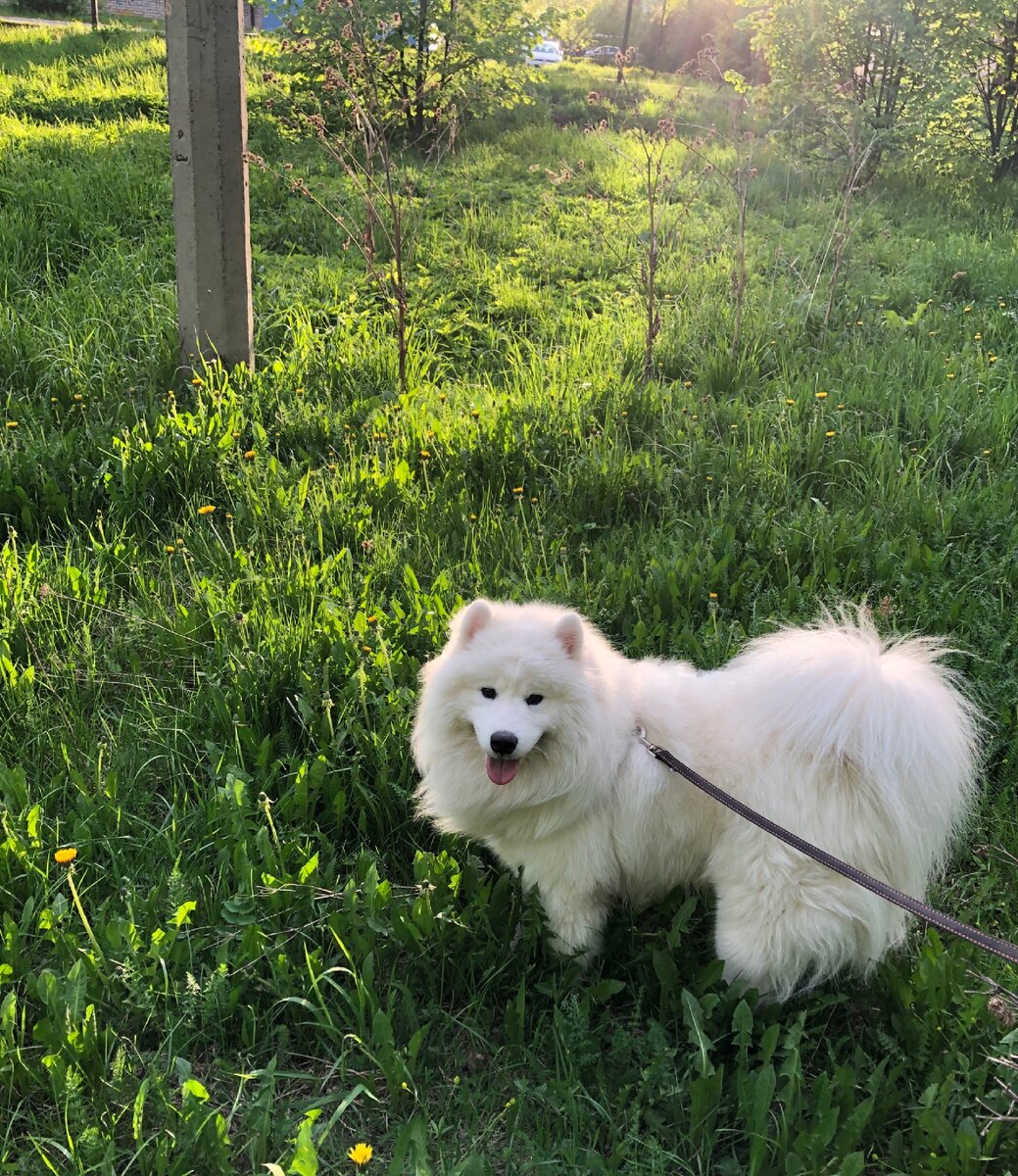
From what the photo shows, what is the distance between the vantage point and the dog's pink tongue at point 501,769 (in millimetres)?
2039

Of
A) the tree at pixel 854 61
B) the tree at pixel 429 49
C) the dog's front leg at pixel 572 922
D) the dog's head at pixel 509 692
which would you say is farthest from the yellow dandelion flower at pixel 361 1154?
the tree at pixel 854 61

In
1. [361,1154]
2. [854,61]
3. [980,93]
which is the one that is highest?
[854,61]

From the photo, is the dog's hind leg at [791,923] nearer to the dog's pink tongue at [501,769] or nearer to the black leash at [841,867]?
the black leash at [841,867]

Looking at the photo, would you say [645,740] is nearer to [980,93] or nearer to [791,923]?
[791,923]

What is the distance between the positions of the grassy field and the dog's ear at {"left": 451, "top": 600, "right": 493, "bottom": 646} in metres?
0.62

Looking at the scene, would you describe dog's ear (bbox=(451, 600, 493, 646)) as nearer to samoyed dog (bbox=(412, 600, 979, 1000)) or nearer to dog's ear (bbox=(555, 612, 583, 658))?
samoyed dog (bbox=(412, 600, 979, 1000))

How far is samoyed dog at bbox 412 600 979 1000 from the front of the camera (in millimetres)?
1898

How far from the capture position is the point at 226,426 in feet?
13.7

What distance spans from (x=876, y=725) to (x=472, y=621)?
97cm

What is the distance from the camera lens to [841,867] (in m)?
1.73

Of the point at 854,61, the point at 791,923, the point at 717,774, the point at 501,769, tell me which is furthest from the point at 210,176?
the point at 854,61

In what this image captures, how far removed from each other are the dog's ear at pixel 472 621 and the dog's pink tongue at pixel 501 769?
11.8 inches

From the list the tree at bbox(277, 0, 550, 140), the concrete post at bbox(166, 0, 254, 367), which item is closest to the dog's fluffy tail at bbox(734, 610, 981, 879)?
the concrete post at bbox(166, 0, 254, 367)

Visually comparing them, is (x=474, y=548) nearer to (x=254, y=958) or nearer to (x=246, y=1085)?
(x=254, y=958)
